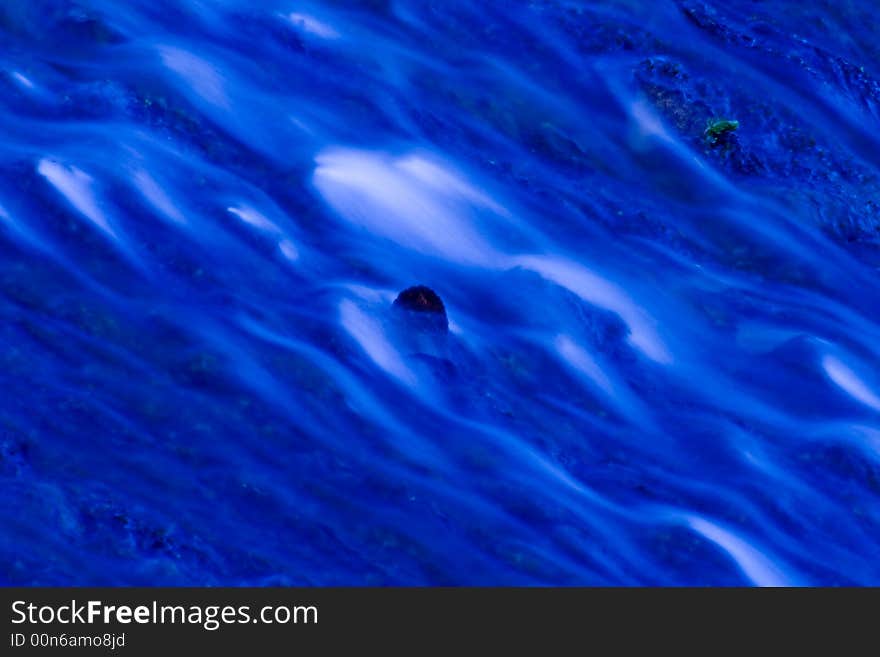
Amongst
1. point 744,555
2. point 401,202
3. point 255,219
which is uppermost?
point 401,202

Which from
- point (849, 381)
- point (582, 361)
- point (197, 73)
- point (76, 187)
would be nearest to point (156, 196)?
point (76, 187)

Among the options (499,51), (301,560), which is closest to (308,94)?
(499,51)

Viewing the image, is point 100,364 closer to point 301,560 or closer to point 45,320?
point 45,320

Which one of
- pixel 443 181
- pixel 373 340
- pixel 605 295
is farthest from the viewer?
pixel 443 181

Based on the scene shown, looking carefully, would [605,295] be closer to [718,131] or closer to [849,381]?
[849,381]

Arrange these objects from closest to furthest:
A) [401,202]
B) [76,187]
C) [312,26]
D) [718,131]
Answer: [76,187] < [401,202] < [718,131] < [312,26]

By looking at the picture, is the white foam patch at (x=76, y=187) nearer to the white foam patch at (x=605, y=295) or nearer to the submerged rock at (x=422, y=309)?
the submerged rock at (x=422, y=309)
